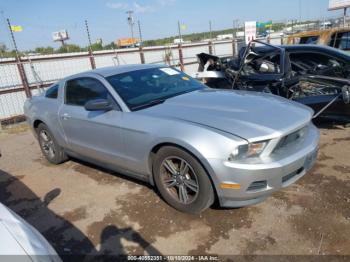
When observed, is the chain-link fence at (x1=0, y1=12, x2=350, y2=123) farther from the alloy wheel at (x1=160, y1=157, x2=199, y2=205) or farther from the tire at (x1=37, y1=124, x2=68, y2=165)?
the alloy wheel at (x1=160, y1=157, x2=199, y2=205)

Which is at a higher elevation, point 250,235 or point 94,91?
point 94,91

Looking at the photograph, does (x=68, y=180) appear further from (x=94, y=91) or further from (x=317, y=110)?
(x=317, y=110)

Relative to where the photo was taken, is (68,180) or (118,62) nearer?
(68,180)

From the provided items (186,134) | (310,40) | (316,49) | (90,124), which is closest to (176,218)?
(186,134)

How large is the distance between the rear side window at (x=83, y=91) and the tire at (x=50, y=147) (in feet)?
2.88

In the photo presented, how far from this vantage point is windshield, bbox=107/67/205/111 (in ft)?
12.7

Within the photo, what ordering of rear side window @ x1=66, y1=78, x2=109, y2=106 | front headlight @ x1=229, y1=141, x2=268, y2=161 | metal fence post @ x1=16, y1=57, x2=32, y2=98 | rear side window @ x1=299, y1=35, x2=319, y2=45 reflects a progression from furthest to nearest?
rear side window @ x1=299, y1=35, x2=319, y2=45, metal fence post @ x1=16, y1=57, x2=32, y2=98, rear side window @ x1=66, y1=78, x2=109, y2=106, front headlight @ x1=229, y1=141, x2=268, y2=161

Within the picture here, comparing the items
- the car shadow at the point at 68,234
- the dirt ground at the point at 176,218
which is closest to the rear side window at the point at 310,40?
the dirt ground at the point at 176,218

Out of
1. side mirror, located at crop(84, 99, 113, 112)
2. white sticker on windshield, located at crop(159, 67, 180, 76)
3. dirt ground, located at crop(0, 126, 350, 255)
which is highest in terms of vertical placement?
white sticker on windshield, located at crop(159, 67, 180, 76)

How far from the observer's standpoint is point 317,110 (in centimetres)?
538

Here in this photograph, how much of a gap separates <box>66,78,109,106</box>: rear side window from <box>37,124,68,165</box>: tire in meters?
0.88

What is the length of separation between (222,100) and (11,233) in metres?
2.56

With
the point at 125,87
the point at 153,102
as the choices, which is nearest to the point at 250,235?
the point at 153,102

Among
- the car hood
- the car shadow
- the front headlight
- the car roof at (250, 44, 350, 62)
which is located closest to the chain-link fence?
the car roof at (250, 44, 350, 62)
